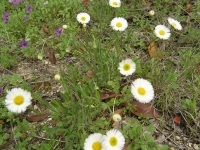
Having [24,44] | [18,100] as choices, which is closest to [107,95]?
[18,100]

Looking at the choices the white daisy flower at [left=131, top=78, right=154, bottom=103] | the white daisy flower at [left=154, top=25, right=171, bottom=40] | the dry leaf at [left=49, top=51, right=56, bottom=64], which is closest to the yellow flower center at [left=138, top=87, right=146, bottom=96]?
the white daisy flower at [left=131, top=78, right=154, bottom=103]

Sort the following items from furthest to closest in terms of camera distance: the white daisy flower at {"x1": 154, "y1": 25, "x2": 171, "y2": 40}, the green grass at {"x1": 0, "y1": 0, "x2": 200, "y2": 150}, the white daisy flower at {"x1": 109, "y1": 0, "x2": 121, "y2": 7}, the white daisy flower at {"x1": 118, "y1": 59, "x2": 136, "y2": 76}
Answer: the white daisy flower at {"x1": 109, "y1": 0, "x2": 121, "y2": 7} → the white daisy flower at {"x1": 154, "y1": 25, "x2": 171, "y2": 40} → the white daisy flower at {"x1": 118, "y1": 59, "x2": 136, "y2": 76} → the green grass at {"x1": 0, "y1": 0, "x2": 200, "y2": 150}

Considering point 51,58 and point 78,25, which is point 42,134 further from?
point 78,25

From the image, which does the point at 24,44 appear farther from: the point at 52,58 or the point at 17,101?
the point at 17,101

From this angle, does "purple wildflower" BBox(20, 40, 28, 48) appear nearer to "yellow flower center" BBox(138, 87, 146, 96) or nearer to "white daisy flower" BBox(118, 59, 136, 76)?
"white daisy flower" BBox(118, 59, 136, 76)

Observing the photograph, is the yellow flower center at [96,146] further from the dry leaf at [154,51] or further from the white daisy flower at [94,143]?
the dry leaf at [154,51]
